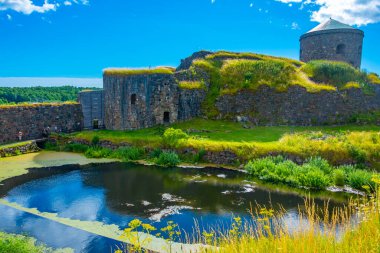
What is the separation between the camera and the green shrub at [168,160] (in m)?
17.6

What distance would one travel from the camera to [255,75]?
25.7 metres

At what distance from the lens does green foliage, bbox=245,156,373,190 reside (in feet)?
46.1

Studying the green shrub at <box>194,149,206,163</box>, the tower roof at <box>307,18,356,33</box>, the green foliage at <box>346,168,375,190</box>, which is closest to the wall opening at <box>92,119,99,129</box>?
the green shrub at <box>194,149,206,163</box>

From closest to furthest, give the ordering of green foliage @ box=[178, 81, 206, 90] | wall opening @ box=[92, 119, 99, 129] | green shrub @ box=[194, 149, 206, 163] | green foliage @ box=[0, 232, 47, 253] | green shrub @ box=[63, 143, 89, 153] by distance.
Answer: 1. green foliage @ box=[0, 232, 47, 253]
2. green shrub @ box=[194, 149, 206, 163]
3. green shrub @ box=[63, 143, 89, 153]
4. green foliage @ box=[178, 81, 206, 90]
5. wall opening @ box=[92, 119, 99, 129]

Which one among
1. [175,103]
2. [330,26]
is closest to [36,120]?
Answer: [175,103]

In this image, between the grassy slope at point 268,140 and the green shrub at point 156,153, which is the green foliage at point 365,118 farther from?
the green shrub at point 156,153

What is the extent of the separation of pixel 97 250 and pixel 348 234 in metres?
6.50

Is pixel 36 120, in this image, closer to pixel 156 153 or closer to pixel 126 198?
pixel 156 153

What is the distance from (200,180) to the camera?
1516 cm

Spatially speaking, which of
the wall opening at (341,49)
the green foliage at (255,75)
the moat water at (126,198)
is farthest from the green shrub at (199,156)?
the wall opening at (341,49)

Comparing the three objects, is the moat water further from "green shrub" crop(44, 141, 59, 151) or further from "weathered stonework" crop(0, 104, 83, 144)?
"weathered stonework" crop(0, 104, 83, 144)

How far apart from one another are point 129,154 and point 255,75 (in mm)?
12549

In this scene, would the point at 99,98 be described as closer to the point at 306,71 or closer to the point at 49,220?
the point at 49,220

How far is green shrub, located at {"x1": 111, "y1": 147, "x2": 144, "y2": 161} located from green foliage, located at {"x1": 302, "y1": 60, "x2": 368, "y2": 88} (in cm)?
1600
